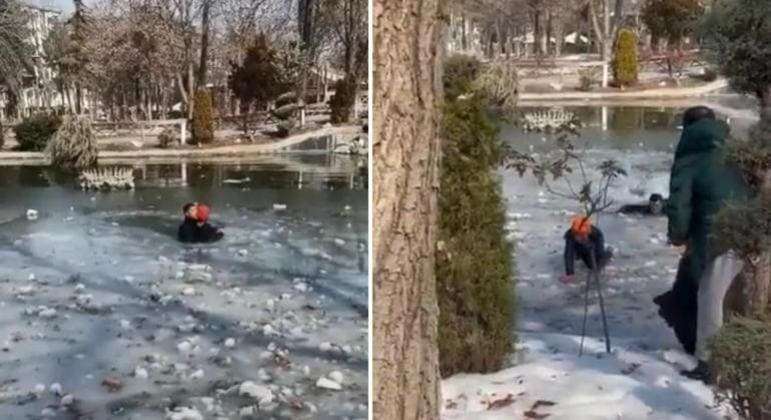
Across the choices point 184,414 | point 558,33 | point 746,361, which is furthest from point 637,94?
point 184,414

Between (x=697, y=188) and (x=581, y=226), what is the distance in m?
0.27

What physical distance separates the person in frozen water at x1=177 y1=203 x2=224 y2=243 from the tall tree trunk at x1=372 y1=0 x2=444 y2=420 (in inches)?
14.1

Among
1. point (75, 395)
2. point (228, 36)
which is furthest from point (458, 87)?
point (75, 395)

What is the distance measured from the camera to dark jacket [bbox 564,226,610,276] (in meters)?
2.35

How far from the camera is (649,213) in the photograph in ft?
7.62

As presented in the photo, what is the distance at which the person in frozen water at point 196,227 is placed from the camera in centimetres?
214

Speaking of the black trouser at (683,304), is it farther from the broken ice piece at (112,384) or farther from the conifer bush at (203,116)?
the broken ice piece at (112,384)

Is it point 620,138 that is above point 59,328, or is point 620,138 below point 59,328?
above

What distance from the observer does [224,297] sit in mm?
2164

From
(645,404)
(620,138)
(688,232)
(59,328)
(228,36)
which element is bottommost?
(645,404)

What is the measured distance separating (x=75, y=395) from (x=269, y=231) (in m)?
0.52

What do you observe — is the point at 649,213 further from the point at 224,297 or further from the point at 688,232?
the point at 224,297

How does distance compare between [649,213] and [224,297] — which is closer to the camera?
[224,297]

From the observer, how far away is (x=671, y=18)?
7.49 feet
